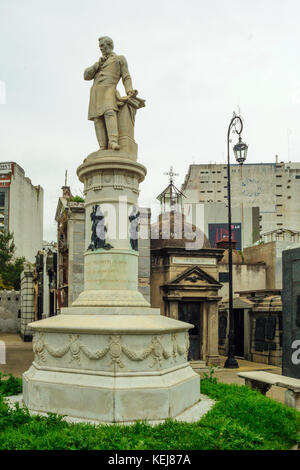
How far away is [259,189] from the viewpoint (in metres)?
73.5

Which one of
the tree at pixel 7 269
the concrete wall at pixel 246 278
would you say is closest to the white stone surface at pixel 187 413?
the concrete wall at pixel 246 278

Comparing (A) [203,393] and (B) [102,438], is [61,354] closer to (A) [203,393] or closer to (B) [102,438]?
(B) [102,438]

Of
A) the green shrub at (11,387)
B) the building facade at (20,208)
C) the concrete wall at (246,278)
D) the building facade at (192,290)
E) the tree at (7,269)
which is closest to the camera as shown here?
the green shrub at (11,387)

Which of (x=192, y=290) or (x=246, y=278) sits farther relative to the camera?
(x=246, y=278)

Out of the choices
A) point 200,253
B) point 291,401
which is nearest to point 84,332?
point 291,401

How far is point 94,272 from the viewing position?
10102 mm

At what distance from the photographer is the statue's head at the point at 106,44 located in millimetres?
10992

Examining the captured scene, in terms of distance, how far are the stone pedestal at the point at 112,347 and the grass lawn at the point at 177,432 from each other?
544 mm

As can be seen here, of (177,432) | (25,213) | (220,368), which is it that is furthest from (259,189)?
(177,432)

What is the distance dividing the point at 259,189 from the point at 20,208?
118ft

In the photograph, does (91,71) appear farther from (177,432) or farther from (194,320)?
(194,320)

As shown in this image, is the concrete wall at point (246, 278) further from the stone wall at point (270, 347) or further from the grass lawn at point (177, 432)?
the grass lawn at point (177, 432)

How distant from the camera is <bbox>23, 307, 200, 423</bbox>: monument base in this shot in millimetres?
8211
